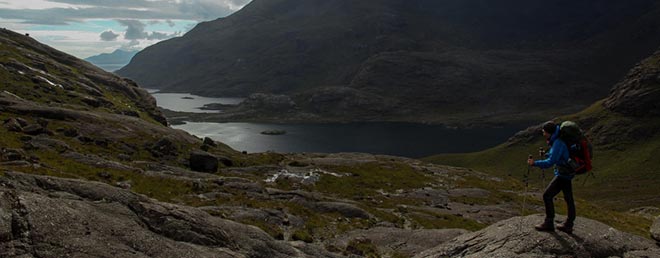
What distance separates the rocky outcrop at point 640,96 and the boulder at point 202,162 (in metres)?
190

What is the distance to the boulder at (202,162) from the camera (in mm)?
59656

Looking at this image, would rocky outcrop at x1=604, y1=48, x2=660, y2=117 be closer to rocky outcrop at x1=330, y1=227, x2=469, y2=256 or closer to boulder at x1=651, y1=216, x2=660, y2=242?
rocky outcrop at x1=330, y1=227, x2=469, y2=256

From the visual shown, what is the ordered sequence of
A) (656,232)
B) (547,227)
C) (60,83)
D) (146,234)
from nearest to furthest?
1. (146,234)
2. (547,227)
3. (656,232)
4. (60,83)

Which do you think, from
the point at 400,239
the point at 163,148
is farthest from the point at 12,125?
the point at 400,239

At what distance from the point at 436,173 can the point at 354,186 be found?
116 ft

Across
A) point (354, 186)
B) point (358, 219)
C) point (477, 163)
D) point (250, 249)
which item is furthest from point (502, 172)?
point (250, 249)

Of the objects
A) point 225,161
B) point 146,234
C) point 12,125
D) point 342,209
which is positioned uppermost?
point 12,125

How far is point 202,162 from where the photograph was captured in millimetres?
60094

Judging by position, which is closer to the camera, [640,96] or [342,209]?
[342,209]

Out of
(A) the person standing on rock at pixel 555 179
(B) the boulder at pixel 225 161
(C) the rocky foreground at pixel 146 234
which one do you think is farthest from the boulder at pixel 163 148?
(A) the person standing on rock at pixel 555 179

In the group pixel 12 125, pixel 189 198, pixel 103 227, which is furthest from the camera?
pixel 12 125

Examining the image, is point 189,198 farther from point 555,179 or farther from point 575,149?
point 575,149

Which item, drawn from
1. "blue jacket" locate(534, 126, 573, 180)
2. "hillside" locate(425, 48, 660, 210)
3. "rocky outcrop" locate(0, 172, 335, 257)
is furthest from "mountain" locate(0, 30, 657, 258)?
"hillside" locate(425, 48, 660, 210)

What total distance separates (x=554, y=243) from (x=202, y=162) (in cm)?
5000
